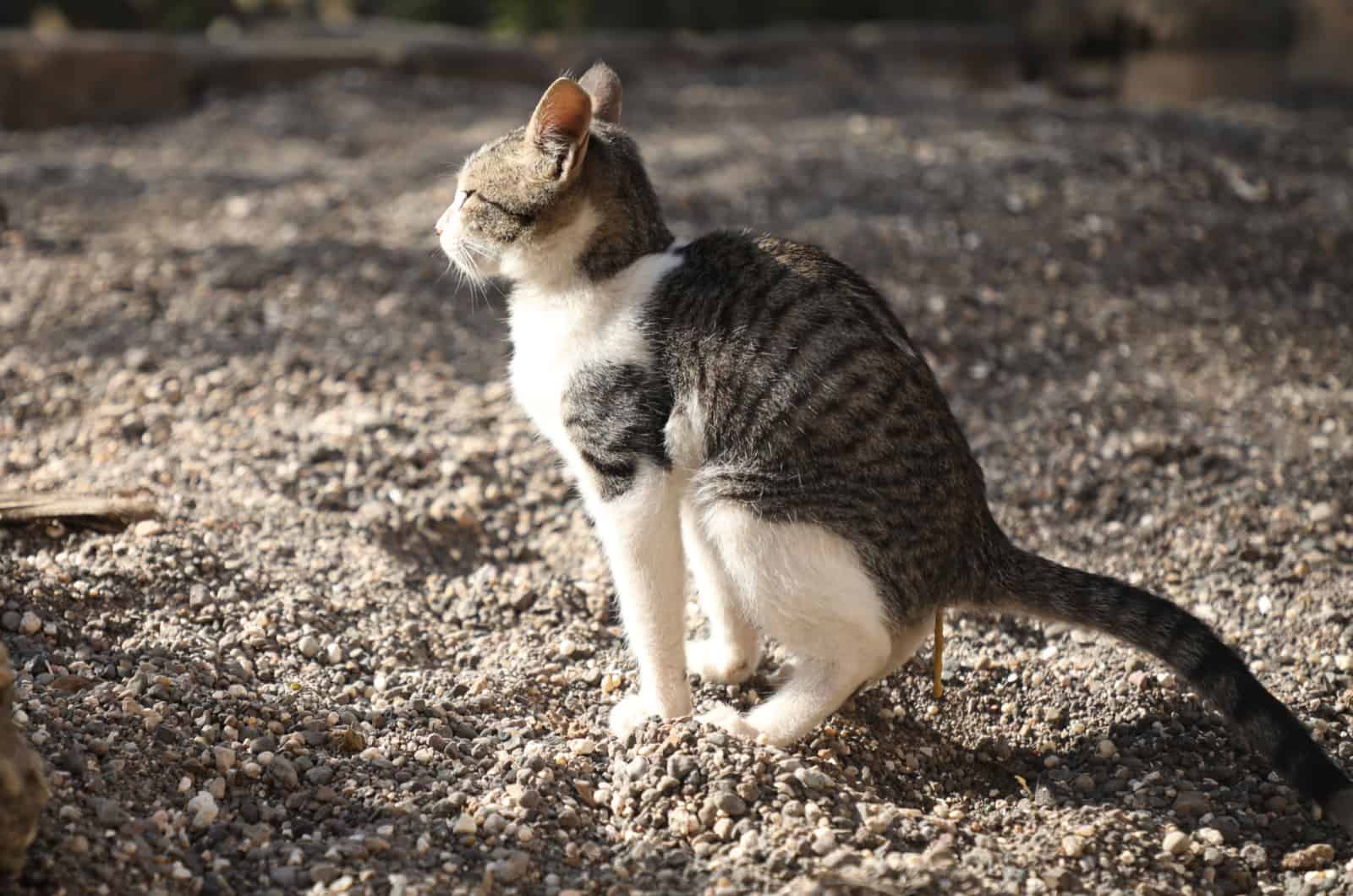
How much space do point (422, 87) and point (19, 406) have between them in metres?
5.00

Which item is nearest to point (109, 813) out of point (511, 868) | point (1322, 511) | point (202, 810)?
point (202, 810)

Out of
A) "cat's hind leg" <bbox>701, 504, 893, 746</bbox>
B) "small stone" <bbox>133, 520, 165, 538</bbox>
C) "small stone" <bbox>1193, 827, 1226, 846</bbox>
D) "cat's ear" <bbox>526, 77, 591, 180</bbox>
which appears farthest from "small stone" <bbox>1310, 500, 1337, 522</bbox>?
"small stone" <bbox>133, 520, 165, 538</bbox>

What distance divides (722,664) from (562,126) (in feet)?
4.78

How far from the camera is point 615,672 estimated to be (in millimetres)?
3531

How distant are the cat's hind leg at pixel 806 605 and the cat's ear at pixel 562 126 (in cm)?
89

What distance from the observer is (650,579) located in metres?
3.08

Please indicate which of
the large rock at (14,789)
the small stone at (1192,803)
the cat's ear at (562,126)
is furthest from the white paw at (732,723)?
the large rock at (14,789)

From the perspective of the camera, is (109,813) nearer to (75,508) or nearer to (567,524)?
(75,508)

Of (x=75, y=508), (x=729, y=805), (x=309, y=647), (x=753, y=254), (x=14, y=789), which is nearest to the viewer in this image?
(x=14, y=789)

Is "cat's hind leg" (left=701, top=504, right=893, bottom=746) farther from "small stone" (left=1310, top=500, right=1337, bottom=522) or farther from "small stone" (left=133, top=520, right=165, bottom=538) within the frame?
"small stone" (left=1310, top=500, right=1337, bottom=522)

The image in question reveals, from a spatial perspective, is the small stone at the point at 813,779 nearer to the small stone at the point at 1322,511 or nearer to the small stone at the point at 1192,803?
the small stone at the point at 1192,803

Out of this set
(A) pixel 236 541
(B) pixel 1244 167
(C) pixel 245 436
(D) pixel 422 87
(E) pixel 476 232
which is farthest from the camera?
(D) pixel 422 87

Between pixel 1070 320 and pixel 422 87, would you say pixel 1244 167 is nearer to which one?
pixel 1070 320

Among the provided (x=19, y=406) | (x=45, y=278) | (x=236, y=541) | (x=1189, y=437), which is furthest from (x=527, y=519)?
(x=45, y=278)
